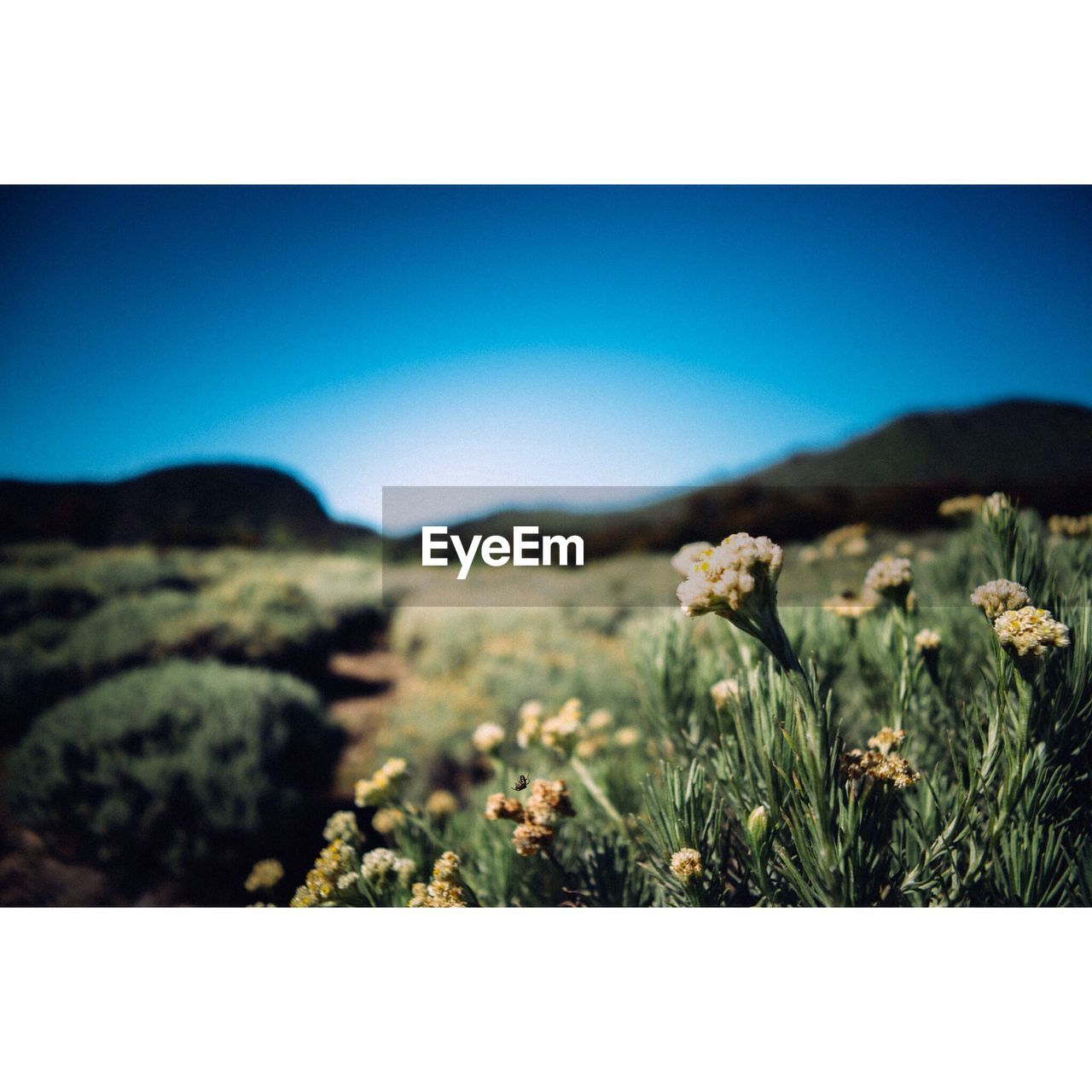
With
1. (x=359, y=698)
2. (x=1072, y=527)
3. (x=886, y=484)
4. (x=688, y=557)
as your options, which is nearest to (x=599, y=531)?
(x=886, y=484)

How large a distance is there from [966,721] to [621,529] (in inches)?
95.1

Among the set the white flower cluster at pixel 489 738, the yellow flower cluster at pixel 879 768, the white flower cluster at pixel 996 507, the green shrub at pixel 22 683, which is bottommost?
the green shrub at pixel 22 683

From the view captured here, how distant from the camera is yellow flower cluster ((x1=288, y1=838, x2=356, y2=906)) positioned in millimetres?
965

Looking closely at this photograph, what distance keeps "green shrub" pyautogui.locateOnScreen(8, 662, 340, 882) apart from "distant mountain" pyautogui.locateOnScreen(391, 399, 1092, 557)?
124 cm

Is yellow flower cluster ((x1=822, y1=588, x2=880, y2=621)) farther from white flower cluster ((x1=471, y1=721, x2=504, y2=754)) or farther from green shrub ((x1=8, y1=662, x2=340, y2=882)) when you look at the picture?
green shrub ((x1=8, y1=662, x2=340, y2=882))

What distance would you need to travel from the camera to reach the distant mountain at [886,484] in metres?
2.09

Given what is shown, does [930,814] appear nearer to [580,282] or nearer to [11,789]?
[580,282]

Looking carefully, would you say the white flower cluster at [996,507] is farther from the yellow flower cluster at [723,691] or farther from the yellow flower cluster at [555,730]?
the yellow flower cluster at [555,730]

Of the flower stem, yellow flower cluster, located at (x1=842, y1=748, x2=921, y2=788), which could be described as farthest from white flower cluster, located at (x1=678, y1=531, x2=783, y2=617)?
the flower stem

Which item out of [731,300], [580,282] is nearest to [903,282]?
[731,300]

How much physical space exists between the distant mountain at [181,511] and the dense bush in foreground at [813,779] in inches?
97.9

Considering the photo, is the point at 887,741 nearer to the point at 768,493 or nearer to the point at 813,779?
the point at 813,779

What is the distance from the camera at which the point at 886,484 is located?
9.55 feet
